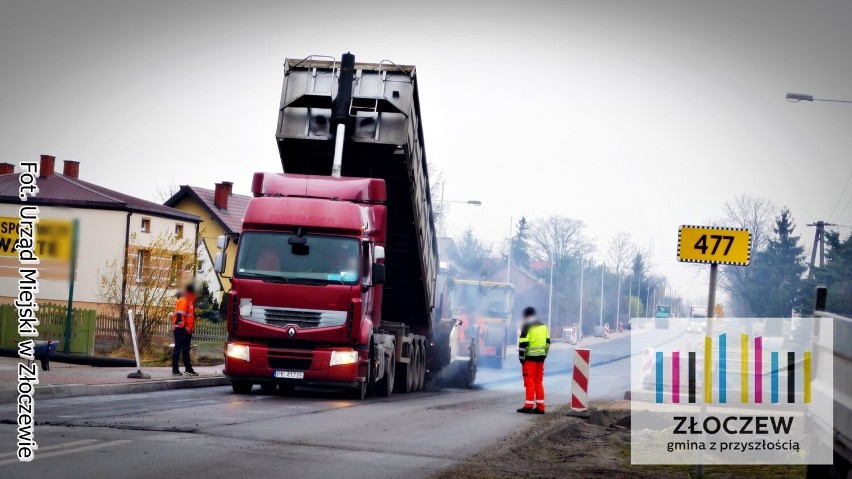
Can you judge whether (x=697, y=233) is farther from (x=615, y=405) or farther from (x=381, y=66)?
(x=615, y=405)

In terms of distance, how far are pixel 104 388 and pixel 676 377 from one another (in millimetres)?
13534

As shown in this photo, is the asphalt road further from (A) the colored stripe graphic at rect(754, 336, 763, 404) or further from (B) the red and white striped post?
(A) the colored stripe graphic at rect(754, 336, 763, 404)

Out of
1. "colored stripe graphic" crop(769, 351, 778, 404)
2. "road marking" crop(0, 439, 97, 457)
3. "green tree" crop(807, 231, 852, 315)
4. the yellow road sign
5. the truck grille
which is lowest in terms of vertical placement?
"road marking" crop(0, 439, 97, 457)

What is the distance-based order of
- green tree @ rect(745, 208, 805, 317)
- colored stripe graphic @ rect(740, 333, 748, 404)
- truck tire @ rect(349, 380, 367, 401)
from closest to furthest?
truck tire @ rect(349, 380, 367, 401), colored stripe graphic @ rect(740, 333, 748, 404), green tree @ rect(745, 208, 805, 317)

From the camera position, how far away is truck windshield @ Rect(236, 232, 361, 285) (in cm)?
1681

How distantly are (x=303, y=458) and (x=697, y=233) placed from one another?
14.9ft

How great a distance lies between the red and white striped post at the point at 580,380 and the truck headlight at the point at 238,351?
560 cm

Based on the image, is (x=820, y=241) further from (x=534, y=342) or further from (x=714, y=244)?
(x=714, y=244)

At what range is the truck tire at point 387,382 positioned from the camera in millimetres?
19516

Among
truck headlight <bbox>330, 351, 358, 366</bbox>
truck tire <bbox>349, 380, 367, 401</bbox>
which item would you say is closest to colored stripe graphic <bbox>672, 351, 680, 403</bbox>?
truck tire <bbox>349, 380, 367, 401</bbox>

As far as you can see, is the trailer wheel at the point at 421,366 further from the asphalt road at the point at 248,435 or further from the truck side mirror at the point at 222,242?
the truck side mirror at the point at 222,242

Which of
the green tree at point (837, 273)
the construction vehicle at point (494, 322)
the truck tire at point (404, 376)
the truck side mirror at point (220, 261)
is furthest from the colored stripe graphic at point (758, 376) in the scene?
the green tree at point (837, 273)

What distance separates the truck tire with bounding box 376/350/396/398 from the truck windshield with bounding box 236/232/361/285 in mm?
3219

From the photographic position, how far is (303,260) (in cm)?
1691
